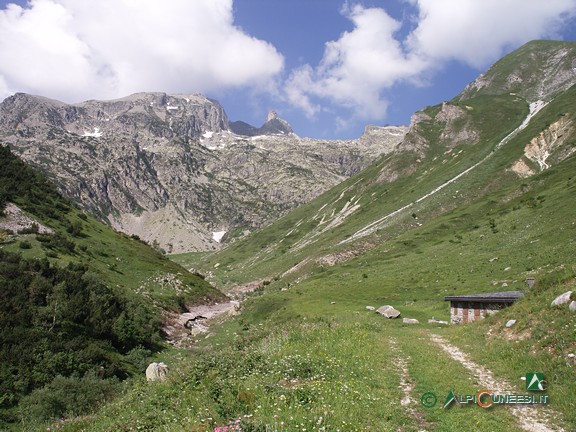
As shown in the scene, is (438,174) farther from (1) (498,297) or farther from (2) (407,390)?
(2) (407,390)

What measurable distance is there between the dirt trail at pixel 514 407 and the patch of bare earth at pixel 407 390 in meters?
2.62

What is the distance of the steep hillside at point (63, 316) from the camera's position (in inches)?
829

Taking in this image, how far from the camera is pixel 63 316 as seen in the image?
30.0 m

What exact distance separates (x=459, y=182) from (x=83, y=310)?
117 m

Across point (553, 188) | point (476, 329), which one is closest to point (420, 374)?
point (476, 329)

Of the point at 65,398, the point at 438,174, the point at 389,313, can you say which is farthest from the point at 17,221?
the point at 438,174

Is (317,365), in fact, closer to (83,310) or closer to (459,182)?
(83,310)

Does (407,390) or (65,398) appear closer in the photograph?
(407,390)

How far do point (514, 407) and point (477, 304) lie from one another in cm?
1970

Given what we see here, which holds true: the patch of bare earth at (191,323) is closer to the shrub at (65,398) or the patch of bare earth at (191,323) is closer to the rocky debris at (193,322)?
the rocky debris at (193,322)

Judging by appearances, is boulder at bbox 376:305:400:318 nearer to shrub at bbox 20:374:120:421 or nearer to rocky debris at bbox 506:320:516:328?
rocky debris at bbox 506:320:516:328

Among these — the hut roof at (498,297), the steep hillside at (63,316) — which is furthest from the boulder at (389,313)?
the steep hillside at (63,316)

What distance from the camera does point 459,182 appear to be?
11994 centimetres

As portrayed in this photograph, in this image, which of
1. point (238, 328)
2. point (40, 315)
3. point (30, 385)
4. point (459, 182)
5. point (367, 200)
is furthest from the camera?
point (367, 200)
